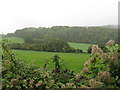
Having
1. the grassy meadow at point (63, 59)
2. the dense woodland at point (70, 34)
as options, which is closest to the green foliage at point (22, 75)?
the grassy meadow at point (63, 59)

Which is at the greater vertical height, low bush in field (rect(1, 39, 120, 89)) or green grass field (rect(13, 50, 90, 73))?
low bush in field (rect(1, 39, 120, 89))

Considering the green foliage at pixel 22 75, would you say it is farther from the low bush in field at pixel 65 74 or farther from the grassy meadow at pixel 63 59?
the grassy meadow at pixel 63 59

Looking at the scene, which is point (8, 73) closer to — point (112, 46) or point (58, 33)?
point (112, 46)

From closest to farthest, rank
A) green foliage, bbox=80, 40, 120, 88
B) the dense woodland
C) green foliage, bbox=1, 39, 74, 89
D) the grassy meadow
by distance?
green foliage, bbox=80, 40, 120, 88
green foliage, bbox=1, 39, 74, 89
the grassy meadow
the dense woodland

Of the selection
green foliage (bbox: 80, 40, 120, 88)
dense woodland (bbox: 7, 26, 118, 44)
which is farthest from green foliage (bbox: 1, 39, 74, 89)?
dense woodland (bbox: 7, 26, 118, 44)

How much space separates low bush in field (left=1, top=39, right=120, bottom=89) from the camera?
11.7 ft

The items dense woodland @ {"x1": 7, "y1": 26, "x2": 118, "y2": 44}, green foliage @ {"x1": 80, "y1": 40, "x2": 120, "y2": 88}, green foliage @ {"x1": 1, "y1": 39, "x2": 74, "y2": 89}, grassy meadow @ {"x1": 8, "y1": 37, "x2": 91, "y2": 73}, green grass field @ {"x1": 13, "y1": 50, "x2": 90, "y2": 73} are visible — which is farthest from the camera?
dense woodland @ {"x1": 7, "y1": 26, "x2": 118, "y2": 44}

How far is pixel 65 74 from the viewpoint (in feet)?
18.6

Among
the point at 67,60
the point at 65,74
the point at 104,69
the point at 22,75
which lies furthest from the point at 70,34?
the point at 104,69

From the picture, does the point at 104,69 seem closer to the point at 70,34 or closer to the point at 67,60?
the point at 67,60

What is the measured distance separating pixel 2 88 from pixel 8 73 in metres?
0.43

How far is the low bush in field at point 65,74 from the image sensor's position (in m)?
3.56

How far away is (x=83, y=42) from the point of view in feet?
113

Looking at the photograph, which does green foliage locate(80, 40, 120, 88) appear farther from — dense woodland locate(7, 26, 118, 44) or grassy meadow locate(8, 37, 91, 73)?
dense woodland locate(7, 26, 118, 44)
